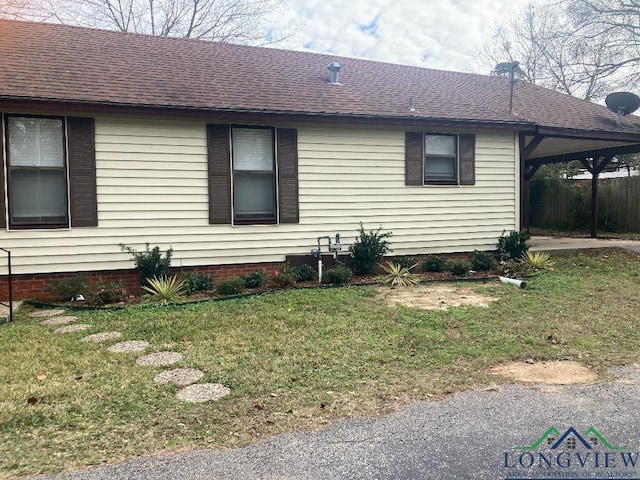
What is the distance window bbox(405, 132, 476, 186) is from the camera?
9594 mm

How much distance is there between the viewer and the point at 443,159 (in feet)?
32.5

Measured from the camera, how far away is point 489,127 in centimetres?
981

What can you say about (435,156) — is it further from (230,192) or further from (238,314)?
(238,314)

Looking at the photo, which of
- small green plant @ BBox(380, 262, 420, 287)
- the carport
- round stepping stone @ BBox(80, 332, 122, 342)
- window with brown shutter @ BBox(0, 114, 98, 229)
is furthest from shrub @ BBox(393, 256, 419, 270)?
round stepping stone @ BBox(80, 332, 122, 342)

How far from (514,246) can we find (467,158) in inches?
78.1

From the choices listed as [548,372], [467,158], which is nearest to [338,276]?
[467,158]

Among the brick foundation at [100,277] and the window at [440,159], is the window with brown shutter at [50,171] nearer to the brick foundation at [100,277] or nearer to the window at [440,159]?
the brick foundation at [100,277]

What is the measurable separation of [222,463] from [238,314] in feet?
11.6

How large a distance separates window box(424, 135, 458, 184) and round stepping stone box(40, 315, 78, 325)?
6.60 metres

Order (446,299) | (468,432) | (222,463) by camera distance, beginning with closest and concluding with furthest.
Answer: (222,463), (468,432), (446,299)

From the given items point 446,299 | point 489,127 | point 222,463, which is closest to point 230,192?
point 446,299

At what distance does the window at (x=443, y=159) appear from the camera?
9.59 metres

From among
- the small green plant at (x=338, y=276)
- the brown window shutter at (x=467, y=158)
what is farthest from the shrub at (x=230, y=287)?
the brown window shutter at (x=467, y=158)

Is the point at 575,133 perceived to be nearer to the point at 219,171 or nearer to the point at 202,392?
the point at 219,171
